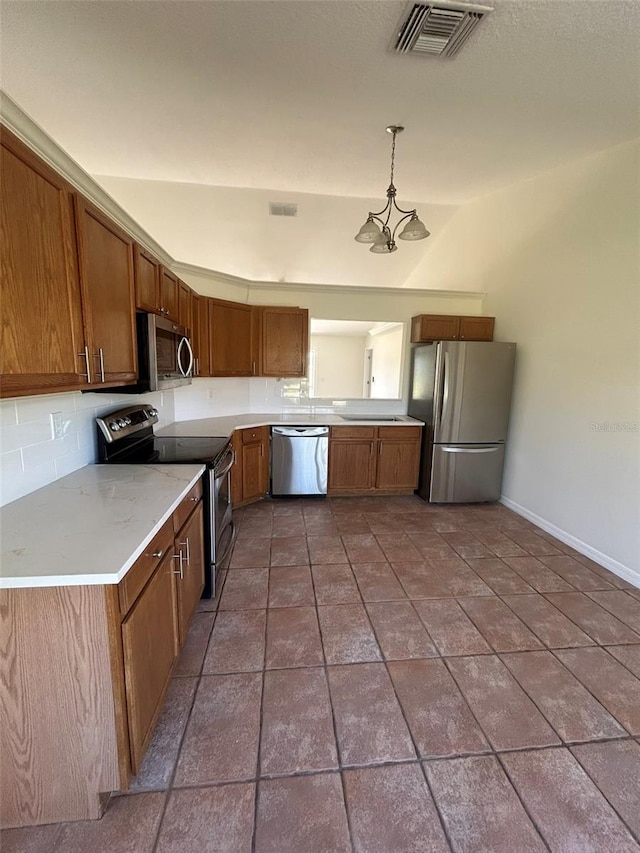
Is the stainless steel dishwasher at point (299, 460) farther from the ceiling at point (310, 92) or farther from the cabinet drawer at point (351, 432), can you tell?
the ceiling at point (310, 92)

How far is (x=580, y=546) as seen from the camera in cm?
296

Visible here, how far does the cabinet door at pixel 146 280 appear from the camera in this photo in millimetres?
2012

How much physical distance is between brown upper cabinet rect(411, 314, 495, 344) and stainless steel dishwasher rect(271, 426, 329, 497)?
158 centimetres

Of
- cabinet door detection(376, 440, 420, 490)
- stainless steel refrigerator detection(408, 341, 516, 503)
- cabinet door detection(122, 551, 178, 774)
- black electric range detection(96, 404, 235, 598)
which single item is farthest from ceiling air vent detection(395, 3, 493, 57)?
cabinet door detection(376, 440, 420, 490)

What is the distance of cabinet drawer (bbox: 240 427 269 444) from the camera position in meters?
3.61

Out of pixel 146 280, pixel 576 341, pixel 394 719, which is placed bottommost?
pixel 394 719

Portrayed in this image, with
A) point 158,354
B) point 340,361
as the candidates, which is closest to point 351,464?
point 158,354

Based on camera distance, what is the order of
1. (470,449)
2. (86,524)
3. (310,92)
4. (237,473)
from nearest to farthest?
(86,524) → (310,92) → (237,473) → (470,449)

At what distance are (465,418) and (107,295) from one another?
3.29m

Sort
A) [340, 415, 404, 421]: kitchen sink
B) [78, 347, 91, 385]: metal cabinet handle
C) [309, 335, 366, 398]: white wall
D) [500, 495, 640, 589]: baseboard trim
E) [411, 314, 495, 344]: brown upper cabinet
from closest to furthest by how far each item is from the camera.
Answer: [78, 347, 91, 385]: metal cabinet handle < [500, 495, 640, 589]: baseboard trim < [411, 314, 495, 344]: brown upper cabinet < [340, 415, 404, 421]: kitchen sink < [309, 335, 366, 398]: white wall

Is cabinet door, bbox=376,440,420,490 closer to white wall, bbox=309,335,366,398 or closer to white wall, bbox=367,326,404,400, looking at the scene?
white wall, bbox=367,326,404,400

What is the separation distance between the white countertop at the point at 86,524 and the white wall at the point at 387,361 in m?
3.34

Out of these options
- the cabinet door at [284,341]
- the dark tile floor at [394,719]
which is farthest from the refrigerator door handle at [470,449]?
the cabinet door at [284,341]

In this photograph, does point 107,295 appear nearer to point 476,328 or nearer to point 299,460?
point 299,460
